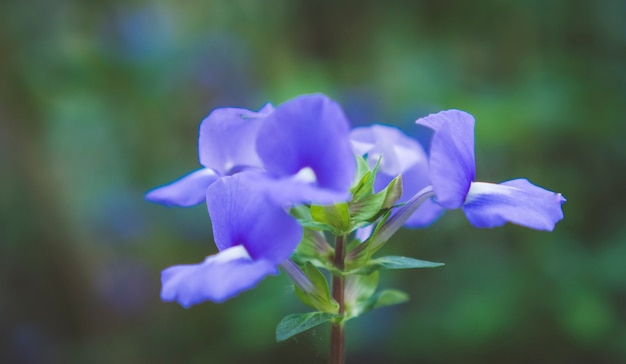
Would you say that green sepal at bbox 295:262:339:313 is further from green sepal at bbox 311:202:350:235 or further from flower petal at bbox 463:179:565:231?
flower petal at bbox 463:179:565:231

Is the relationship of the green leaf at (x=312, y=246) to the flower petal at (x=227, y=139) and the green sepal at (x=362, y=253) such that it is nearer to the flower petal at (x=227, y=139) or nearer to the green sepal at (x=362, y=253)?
the green sepal at (x=362, y=253)

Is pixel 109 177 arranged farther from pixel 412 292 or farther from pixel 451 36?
pixel 451 36

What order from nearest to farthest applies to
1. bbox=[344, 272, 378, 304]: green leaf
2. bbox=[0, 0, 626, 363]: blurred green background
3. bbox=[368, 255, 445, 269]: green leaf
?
1. bbox=[368, 255, 445, 269]: green leaf
2. bbox=[344, 272, 378, 304]: green leaf
3. bbox=[0, 0, 626, 363]: blurred green background

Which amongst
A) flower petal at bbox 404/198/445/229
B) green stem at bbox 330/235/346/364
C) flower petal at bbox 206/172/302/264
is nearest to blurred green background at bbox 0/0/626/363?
flower petal at bbox 404/198/445/229

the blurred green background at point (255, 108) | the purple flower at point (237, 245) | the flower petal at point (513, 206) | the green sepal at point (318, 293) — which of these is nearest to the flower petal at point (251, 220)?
the purple flower at point (237, 245)

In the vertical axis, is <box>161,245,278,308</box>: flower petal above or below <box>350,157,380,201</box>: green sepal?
below

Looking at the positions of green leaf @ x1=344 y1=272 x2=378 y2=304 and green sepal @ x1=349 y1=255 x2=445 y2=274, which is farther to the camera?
green leaf @ x1=344 y1=272 x2=378 y2=304
